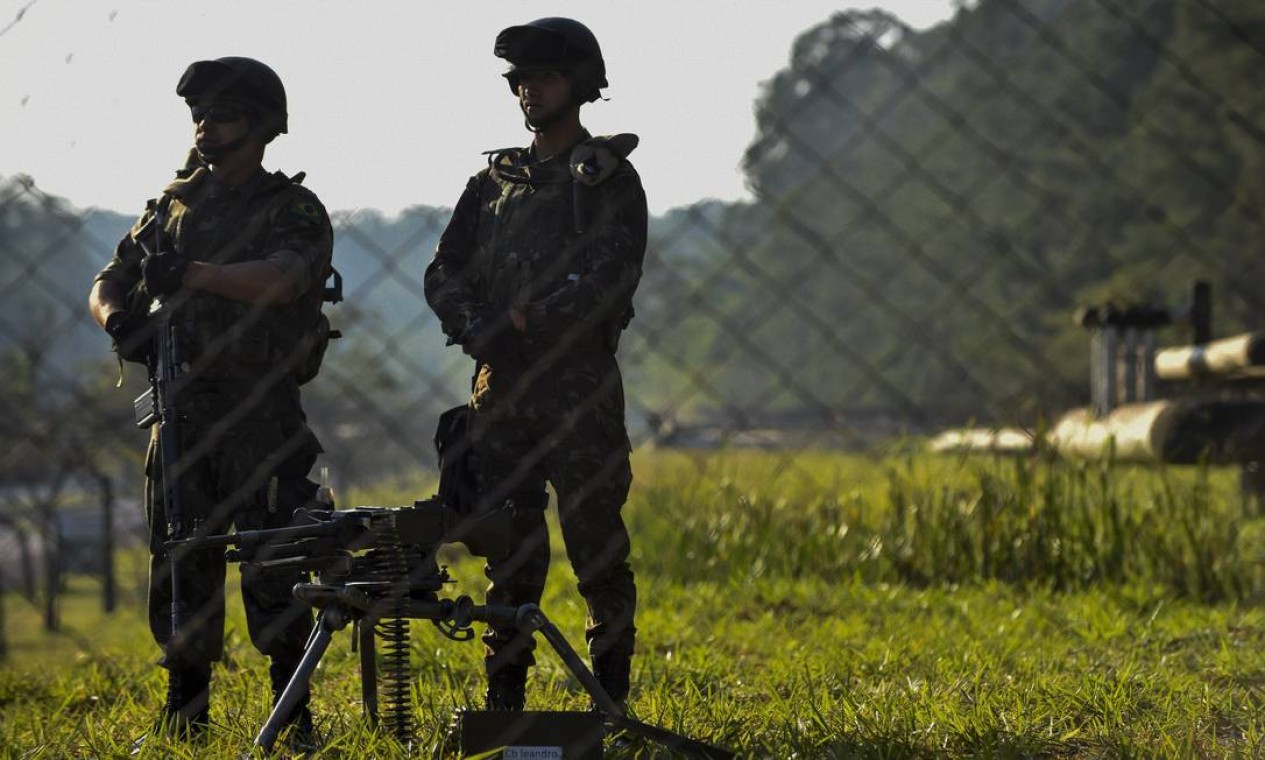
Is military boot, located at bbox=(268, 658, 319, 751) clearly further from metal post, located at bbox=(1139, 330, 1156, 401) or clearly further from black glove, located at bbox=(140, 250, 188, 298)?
metal post, located at bbox=(1139, 330, 1156, 401)

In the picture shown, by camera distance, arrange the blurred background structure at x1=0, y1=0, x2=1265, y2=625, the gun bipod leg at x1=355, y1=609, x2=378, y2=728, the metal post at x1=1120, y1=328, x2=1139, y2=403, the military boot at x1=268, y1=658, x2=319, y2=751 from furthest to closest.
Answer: the metal post at x1=1120, y1=328, x2=1139, y2=403 < the blurred background structure at x1=0, y1=0, x2=1265, y2=625 < the military boot at x1=268, y1=658, x2=319, y2=751 < the gun bipod leg at x1=355, y1=609, x2=378, y2=728

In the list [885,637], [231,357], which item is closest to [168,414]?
[231,357]

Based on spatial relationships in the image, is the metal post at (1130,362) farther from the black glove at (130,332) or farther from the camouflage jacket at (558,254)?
the black glove at (130,332)

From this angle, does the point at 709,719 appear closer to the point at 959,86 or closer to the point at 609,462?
the point at 609,462

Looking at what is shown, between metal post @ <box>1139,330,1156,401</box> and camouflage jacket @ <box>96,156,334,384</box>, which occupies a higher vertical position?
camouflage jacket @ <box>96,156,334,384</box>

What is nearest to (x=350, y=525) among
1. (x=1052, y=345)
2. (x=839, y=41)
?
(x=839, y=41)

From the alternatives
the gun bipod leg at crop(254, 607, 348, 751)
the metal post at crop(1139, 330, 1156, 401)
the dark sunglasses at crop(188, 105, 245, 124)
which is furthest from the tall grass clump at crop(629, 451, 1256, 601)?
the gun bipod leg at crop(254, 607, 348, 751)

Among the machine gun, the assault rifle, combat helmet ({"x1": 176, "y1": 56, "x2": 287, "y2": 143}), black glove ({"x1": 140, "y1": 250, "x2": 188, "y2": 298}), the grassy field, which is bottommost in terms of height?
the grassy field

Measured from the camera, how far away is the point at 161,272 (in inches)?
120

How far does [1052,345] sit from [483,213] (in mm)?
23216

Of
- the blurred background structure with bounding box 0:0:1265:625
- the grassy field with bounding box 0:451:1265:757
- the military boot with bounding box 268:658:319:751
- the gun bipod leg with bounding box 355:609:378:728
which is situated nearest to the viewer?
the gun bipod leg with bounding box 355:609:378:728

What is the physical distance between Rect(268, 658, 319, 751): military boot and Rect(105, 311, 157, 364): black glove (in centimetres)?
73

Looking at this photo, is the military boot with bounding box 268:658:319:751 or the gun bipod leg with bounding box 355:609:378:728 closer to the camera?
the gun bipod leg with bounding box 355:609:378:728

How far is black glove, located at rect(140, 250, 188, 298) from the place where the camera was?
9.96ft
